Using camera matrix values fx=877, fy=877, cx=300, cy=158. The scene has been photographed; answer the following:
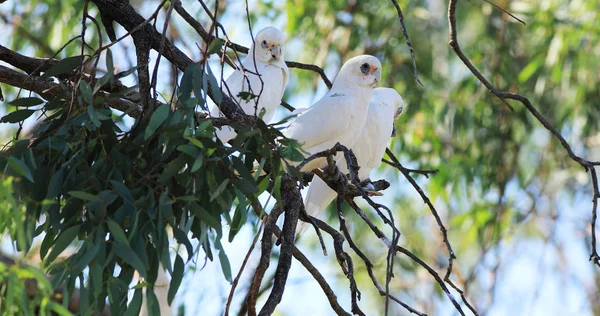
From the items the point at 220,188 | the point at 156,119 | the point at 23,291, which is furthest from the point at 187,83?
the point at 23,291

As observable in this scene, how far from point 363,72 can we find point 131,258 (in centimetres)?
181

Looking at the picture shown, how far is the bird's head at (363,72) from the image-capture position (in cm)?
312

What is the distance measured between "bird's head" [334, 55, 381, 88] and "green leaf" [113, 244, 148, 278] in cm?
175

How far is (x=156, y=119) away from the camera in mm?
1585

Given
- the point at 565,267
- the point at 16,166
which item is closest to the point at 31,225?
the point at 16,166

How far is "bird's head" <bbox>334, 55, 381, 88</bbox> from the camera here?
10.2 feet

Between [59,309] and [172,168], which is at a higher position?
[172,168]

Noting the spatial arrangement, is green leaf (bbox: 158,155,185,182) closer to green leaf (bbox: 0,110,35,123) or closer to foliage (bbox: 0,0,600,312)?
green leaf (bbox: 0,110,35,123)

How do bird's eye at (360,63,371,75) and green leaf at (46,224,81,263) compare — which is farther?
bird's eye at (360,63,371,75)

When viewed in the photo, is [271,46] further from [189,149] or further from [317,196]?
[189,149]

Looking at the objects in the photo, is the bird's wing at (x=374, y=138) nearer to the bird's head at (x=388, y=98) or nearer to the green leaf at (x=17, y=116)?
the bird's head at (x=388, y=98)

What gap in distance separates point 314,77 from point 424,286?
185 centimetres

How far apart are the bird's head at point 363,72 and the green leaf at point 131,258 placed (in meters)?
1.75

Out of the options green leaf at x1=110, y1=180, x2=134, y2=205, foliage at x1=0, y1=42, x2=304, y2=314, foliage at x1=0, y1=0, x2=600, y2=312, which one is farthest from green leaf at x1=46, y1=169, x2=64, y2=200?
foliage at x1=0, y1=0, x2=600, y2=312
